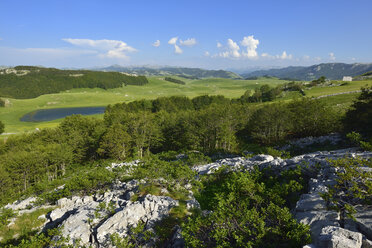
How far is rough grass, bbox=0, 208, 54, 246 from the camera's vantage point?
17.0 meters

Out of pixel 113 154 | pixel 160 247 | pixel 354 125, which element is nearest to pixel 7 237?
pixel 160 247

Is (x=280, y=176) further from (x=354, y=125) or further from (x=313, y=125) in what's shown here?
(x=313, y=125)

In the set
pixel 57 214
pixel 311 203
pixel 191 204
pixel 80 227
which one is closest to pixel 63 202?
pixel 57 214

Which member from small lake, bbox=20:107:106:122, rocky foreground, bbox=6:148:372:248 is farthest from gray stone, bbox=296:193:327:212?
small lake, bbox=20:107:106:122

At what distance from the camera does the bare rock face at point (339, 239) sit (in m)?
8.01

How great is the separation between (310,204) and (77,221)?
1730cm

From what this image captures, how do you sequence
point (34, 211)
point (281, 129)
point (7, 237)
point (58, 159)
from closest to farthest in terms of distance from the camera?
Answer: point (7, 237)
point (34, 211)
point (58, 159)
point (281, 129)

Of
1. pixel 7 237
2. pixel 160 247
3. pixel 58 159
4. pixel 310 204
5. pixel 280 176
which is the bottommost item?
pixel 58 159

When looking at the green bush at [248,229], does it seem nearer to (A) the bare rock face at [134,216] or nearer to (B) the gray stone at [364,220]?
(B) the gray stone at [364,220]

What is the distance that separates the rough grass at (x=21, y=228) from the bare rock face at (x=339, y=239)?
21.9m

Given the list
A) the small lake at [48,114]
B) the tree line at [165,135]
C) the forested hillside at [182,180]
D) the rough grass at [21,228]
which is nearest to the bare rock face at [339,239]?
the forested hillside at [182,180]

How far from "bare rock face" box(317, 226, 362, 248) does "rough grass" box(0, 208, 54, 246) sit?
21.9 m

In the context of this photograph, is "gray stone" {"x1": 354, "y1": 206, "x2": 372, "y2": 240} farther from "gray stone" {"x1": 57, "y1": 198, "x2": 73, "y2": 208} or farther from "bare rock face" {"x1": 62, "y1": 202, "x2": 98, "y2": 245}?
"gray stone" {"x1": 57, "y1": 198, "x2": 73, "y2": 208}

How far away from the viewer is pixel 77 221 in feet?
50.7
